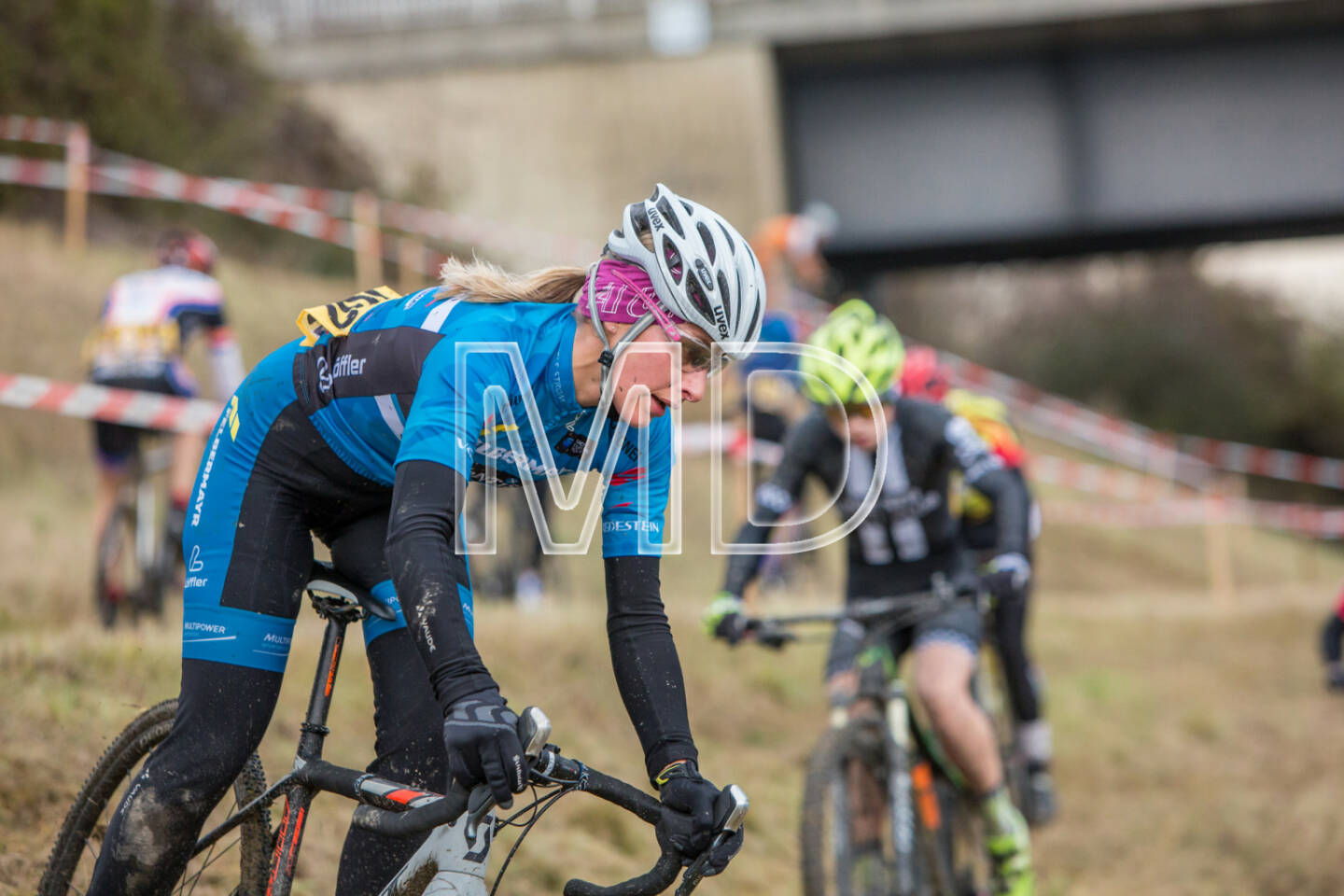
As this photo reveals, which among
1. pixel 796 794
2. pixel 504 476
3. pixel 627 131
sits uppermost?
pixel 627 131

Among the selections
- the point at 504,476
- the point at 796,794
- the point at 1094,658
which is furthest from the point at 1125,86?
the point at 504,476

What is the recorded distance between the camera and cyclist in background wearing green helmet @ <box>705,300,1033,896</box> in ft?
17.5

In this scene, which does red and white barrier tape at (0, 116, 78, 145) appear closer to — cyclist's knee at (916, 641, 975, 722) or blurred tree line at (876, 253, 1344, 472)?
cyclist's knee at (916, 641, 975, 722)

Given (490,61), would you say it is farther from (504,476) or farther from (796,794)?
(504,476)

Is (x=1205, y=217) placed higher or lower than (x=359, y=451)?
higher

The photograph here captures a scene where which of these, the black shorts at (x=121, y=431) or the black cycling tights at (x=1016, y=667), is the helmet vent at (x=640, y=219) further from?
the black shorts at (x=121, y=431)

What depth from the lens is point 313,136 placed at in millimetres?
19375

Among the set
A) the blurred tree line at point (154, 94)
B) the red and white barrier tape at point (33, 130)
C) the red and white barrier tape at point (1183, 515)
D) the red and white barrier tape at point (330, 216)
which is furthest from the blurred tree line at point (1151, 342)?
the red and white barrier tape at point (33, 130)

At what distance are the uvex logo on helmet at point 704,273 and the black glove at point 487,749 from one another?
101 centimetres

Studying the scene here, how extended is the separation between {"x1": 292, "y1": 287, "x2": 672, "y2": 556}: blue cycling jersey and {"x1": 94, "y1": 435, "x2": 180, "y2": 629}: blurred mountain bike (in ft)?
15.6

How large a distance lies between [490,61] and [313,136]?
392 cm

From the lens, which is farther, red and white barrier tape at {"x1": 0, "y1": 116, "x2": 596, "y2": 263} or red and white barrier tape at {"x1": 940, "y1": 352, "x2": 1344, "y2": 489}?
red and white barrier tape at {"x1": 940, "y1": 352, "x2": 1344, "y2": 489}

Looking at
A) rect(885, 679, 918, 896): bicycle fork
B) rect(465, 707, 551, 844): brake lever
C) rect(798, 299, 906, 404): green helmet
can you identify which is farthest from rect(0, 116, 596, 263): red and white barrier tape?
rect(465, 707, 551, 844): brake lever

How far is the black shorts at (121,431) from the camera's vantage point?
755 centimetres
